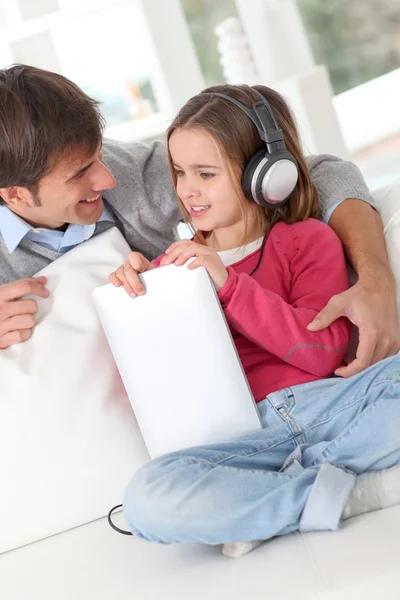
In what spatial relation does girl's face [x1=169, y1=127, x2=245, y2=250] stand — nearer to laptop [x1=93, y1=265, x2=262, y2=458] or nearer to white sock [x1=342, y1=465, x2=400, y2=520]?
laptop [x1=93, y1=265, x2=262, y2=458]

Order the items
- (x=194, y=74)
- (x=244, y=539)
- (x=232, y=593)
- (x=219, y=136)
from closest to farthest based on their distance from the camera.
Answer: (x=232, y=593)
(x=244, y=539)
(x=219, y=136)
(x=194, y=74)

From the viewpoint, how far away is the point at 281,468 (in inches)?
48.8

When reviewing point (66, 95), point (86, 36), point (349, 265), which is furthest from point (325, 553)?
point (86, 36)

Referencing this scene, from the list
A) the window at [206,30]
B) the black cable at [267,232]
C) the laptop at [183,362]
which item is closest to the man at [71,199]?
the black cable at [267,232]

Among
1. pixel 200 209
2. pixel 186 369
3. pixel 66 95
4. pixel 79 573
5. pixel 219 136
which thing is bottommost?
pixel 79 573

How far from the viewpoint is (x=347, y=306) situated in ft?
4.34

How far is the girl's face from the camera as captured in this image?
1.44m

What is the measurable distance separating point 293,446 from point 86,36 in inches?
101

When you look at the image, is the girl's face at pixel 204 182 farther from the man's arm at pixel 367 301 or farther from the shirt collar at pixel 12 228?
the shirt collar at pixel 12 228

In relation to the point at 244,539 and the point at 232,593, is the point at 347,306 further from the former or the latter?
the point at 232,593

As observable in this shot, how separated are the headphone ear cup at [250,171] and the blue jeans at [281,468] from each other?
35 centimetres

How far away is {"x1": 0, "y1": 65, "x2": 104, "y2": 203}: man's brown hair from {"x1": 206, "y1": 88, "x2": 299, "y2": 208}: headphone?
1.03ft

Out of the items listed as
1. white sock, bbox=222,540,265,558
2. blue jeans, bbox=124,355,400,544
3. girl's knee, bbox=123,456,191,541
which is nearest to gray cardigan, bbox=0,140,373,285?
blue jeans, bbox=124,355,400,544

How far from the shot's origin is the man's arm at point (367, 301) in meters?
1.32
